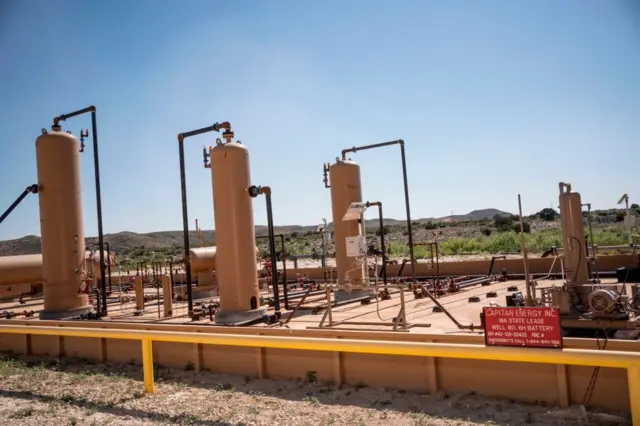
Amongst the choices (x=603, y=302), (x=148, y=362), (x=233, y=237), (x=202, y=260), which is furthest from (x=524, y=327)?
(x=202, y=260)

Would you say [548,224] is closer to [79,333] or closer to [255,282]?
[255,282]

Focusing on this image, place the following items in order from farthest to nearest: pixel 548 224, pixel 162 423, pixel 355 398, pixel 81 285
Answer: pixel 548 224, pixel 81 285, pixel 355 398, pixel 162 423

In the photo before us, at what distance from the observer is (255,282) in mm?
10977

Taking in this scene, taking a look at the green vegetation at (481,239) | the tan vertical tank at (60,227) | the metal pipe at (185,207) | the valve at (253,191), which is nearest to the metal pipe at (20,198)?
the tan vertical tank at (60,227)

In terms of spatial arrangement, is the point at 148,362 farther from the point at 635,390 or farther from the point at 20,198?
the point at 20,198

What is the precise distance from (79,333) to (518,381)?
19.4 feet

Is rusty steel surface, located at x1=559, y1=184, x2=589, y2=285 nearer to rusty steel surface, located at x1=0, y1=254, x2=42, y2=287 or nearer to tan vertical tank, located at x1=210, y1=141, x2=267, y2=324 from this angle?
tan vertical tank, located at x1=210, y1=141, x2=267, y2=324

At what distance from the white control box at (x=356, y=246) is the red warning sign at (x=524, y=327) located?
588 centimetres

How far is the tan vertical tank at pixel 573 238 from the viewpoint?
8625 mm

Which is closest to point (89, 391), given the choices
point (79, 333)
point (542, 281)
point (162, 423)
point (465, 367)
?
point (79, 333)

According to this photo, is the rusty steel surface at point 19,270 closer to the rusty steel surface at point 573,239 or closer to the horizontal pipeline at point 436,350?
the horizontal pipeline at point 436,350

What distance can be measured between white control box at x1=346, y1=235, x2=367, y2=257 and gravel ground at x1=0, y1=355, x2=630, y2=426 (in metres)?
4.18

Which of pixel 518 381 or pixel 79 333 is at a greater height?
pixel 79 333

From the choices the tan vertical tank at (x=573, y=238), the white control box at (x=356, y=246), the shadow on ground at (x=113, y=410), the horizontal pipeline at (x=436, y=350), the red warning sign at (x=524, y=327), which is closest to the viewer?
the horizontal pipeline at (x=436, y=350)
